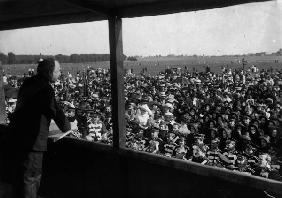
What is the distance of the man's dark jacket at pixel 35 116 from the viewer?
11.0ft

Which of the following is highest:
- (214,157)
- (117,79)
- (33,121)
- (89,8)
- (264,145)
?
(89,8)

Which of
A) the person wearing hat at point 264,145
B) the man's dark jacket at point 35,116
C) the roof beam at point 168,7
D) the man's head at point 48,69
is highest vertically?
the roof beam at point 168,7

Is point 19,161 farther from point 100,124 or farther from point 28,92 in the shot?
point 100,124

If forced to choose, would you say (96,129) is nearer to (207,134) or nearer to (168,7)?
(207,134)

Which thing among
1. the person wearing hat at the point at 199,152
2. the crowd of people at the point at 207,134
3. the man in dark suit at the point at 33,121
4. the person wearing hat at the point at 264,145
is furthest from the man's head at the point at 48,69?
the person wearing hat at the point at 264,145

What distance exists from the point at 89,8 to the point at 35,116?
1.29 metres

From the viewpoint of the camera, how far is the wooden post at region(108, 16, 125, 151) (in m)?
4.36

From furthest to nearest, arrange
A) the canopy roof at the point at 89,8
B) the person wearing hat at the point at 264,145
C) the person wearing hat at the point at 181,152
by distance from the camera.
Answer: the person wearing hat at the point at 264,145
the person wearing hat at the point at 181,152
the canopy roof at the point at 89,8

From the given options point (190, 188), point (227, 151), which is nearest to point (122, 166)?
point (190, 188)

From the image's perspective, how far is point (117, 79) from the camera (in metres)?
4.46

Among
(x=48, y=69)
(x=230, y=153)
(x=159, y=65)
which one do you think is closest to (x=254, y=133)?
(x=230, y=153)

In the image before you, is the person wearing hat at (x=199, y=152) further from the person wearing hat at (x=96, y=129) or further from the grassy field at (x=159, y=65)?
the grassy field at (x=159, y=65)

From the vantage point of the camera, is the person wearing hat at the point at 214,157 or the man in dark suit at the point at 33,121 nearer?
the man in dark suit at the point at 33,121

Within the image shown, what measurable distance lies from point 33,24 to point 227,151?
724cm
